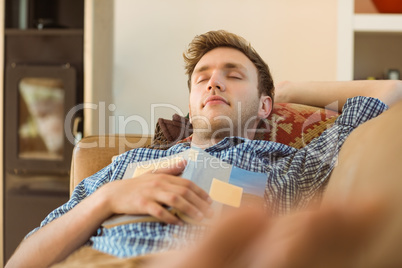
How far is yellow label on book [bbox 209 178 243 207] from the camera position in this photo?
3.34ft

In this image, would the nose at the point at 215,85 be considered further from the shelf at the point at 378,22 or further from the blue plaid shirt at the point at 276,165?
the shelf at the point at 378,22

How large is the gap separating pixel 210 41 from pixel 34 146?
58.6 inches

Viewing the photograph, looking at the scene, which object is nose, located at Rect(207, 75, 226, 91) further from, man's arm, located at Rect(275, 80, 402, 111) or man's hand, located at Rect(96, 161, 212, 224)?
man's hand, located at Rect(96, 161, 212, 224)

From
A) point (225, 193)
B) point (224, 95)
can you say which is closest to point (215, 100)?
point (224, 95)

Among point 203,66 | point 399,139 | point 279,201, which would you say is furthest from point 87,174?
point 399,139

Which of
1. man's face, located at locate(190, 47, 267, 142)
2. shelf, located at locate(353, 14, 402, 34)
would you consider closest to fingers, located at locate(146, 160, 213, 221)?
man's face, located at locate(190, 47, 267, 142)

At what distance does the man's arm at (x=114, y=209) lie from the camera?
2.97 ft

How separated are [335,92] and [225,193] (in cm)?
64

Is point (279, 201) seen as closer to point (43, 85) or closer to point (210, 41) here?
point (210, 41)

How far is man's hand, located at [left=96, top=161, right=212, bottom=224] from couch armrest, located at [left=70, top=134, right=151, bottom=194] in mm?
504

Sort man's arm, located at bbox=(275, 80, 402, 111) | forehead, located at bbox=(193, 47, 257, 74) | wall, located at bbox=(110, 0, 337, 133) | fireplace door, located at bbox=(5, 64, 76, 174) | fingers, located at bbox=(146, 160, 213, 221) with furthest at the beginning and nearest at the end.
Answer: wall, located at bbox=(110, 0, 337, 133) → fireplace door, located at bbox=(5, 64, 76, 174) → forehead, located at bbox=(193, 47, 257, 74) → man's arm, located at bbox=(275, 80, 402, 111) → fingers, located at bbox=(146, 160, 213, 221)

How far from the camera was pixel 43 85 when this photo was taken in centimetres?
260

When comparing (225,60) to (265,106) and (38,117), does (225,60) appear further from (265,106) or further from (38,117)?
(38,117)

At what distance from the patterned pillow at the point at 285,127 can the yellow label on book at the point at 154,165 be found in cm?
23
